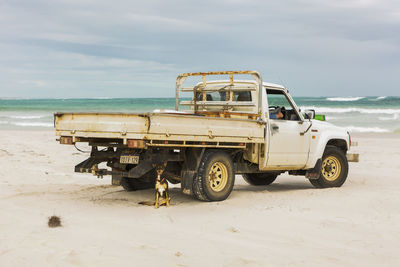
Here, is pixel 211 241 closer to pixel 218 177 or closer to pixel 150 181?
pixel 218 177

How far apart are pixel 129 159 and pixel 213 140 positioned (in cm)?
129

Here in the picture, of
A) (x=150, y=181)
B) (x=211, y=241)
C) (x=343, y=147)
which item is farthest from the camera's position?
(x=343, y=147)

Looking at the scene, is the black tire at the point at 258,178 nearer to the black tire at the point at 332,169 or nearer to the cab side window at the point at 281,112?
the black tire at the point at 332,169

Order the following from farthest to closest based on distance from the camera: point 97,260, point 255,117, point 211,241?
point 255,117 < point 211,241 < point 97,260

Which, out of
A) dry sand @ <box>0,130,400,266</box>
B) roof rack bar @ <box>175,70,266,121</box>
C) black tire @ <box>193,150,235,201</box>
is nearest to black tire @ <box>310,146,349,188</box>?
dry sand @ <box>0,130,400,266</box>

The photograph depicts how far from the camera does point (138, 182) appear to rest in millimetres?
9984

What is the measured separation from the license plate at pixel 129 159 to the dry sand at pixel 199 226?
2.35ft

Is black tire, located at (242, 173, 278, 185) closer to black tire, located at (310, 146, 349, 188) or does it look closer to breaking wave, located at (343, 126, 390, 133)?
black tire, located at (310, 146, 349, 188)

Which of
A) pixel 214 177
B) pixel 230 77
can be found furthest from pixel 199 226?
pixel 230 77

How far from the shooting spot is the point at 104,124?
7.85m

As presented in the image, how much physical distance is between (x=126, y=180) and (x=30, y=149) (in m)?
7.59

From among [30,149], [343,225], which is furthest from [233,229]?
[30,149]

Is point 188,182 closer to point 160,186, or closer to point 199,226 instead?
point 160,186

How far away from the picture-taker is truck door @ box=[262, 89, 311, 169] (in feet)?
31.5
